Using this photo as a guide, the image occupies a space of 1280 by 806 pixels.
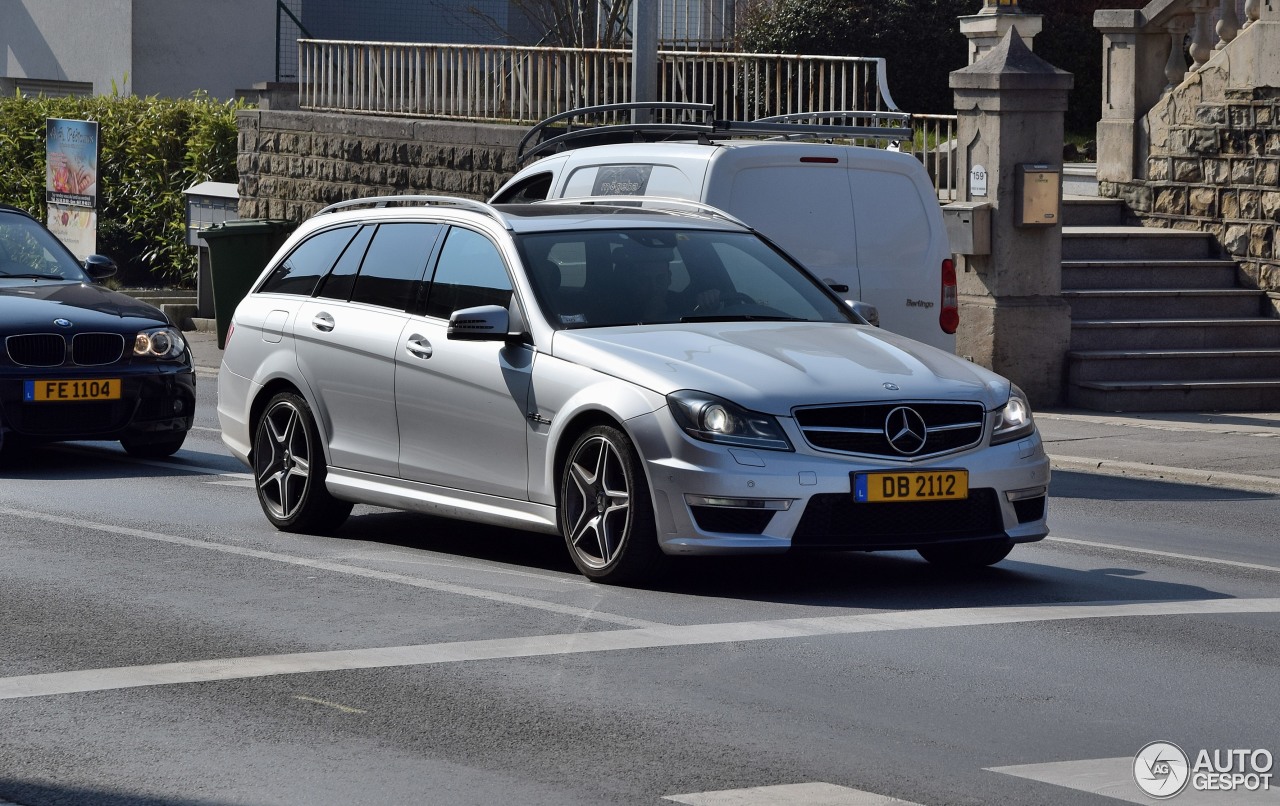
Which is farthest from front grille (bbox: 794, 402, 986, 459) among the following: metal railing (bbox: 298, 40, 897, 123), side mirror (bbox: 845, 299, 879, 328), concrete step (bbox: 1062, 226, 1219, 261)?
metal railing (bbox: 298, 40, 897, 123)

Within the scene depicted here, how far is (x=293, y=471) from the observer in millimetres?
10211

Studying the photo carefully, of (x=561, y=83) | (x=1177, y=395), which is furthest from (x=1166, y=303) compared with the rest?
(x=561, y=83)

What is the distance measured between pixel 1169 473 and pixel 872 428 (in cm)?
567

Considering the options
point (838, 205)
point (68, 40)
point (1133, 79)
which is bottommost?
point (838, 205)

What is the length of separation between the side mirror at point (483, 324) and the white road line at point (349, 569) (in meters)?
1.05

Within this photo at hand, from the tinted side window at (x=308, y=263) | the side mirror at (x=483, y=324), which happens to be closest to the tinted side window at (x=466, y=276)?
the side mirror at (x=483, y=324)

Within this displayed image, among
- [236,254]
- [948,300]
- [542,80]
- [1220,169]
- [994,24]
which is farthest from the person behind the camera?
[994,24]

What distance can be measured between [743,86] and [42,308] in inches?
372

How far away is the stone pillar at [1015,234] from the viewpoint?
17.2 m

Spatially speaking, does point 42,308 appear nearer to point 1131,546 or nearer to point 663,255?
point 663,255

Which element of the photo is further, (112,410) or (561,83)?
(561,83)

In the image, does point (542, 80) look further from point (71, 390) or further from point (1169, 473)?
point (1169, 473)

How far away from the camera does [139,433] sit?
13000 millimetres

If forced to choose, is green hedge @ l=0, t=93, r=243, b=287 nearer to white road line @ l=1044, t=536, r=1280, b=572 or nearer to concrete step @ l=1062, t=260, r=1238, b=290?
concrete step @ l=1062, t=260, r=1238, b=290
